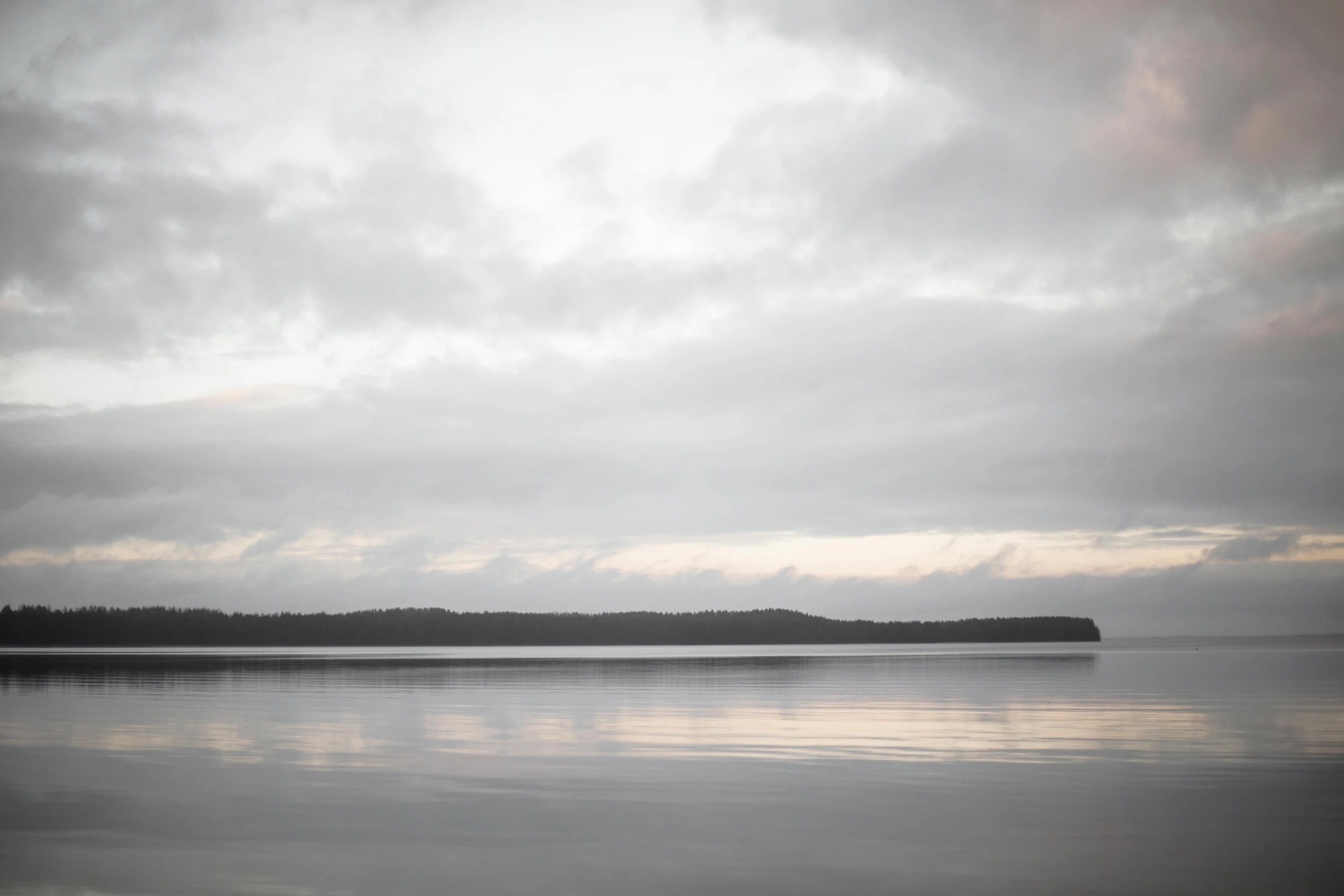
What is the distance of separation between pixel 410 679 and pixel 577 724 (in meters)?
31.0

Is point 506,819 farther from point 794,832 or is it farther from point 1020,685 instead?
point 1020,685

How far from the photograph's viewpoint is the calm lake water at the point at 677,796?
45.1 ft

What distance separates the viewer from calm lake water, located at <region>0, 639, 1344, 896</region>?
13734mm

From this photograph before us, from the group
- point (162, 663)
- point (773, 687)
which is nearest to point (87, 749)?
point (773, 687)

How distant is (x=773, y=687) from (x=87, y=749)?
3304 centimetres

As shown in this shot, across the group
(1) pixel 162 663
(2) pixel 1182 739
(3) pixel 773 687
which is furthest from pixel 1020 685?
(1) pixel 162 663

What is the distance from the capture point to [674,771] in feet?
74.3

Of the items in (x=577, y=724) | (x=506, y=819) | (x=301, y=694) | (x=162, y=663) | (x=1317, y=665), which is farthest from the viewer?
(x=162, y=663)

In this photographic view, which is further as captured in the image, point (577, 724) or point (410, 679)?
point (410, 679)

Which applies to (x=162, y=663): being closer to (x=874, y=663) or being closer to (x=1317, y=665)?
(x=874, y=663)

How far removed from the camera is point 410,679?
60906 millimetres

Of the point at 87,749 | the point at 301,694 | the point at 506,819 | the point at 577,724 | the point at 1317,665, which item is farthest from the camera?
Answer: the point at 1317,665

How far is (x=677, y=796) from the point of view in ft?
64.0

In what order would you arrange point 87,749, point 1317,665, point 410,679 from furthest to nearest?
point 1317,665 < point 410,679 < point 87,749
